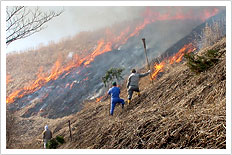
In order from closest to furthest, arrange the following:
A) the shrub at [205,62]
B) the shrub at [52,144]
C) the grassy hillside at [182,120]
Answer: the grassy hillside at [182,120] < the shrub at [205,62] < the shrub at [52,144]

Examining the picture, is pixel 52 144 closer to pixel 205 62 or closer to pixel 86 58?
pixel 205 62

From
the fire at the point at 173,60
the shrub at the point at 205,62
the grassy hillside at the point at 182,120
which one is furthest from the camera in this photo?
the fire at the point at 173,60

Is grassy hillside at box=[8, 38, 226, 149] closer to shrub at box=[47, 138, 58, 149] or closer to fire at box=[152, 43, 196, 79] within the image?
shrub at box=[47, 138, 58, 149]

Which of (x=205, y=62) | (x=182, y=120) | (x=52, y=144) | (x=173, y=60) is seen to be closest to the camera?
(x=182, y=120)

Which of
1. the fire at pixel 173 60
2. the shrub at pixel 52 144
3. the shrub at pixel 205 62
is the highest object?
the shrub at pixel 205 62

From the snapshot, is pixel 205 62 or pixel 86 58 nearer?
pixel 205 62

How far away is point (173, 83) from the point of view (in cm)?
550

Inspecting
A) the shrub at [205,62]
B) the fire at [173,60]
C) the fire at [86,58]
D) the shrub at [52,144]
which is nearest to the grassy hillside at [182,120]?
the shrub at [205,62]

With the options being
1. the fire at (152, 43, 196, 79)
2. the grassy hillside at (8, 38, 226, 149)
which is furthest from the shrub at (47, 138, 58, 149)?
the fire at (152, 43, 196, 79)

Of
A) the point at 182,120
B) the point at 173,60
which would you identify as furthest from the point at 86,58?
the point at 182,120

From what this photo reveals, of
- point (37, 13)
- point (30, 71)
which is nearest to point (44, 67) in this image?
point (30, 71)

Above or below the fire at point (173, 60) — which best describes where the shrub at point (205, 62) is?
above

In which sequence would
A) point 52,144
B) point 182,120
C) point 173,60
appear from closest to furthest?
point 182,120
point 52,144
point 173,60

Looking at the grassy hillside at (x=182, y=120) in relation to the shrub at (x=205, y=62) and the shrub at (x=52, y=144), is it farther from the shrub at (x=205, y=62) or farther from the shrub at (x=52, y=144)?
the shrub at (x=52, y=144)
